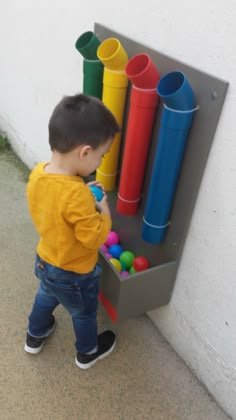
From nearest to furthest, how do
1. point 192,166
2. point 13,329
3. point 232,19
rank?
1. point 232,19
2. point 192,166
3. point 13,329

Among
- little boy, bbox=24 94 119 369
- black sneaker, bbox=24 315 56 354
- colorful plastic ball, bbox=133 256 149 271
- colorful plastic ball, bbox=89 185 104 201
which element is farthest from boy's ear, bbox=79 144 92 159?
black sneaker, bbox=24 315 56 354

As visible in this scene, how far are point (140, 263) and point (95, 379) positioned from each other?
440mm

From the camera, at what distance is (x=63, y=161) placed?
1080 mm

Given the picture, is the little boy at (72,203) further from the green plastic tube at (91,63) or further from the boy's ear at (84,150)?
the green plastic tube at (91,63)

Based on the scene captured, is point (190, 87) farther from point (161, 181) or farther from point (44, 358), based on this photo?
point (44, 358)

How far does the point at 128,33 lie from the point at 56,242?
2.40 ft

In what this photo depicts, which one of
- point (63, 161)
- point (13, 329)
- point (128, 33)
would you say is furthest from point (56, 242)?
point (128, 33)

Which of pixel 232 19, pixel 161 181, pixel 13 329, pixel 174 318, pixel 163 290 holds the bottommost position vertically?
pixel 13 329

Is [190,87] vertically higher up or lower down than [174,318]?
higher up

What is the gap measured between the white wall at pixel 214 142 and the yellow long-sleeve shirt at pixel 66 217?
0.33m

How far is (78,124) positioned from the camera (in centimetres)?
103

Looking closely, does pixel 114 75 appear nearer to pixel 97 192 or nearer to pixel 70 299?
pixel 97 192

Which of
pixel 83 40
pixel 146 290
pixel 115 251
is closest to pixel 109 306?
pixel 146 290

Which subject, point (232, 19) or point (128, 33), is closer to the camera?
point (232, 19)
